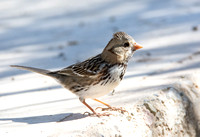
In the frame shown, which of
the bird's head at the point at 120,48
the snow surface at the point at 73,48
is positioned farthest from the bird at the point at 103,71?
Result: the snow surface at the point at 73,48

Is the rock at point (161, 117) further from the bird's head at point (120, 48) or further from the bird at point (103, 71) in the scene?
the bird's head at point (120, 48)

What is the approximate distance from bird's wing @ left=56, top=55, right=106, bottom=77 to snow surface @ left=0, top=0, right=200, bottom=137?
42cm

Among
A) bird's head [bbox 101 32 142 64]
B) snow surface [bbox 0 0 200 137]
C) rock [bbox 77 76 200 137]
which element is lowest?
rock [bbox 77 76 200 137]

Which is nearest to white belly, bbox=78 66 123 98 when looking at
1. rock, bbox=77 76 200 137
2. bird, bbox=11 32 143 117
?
bird, bbox=11 32 143 117

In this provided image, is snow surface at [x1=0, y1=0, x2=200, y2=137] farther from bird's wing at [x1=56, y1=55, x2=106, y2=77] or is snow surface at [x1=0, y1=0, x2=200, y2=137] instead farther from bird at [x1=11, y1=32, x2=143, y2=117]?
bird's wing at [x1=56, y1=55, x2=106, y2=77]

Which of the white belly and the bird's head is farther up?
the bird's head

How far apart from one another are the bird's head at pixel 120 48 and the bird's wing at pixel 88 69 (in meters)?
0.10

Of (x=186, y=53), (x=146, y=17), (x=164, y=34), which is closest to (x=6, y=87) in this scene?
(x=186, y=53)

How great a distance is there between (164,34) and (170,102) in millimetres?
3625

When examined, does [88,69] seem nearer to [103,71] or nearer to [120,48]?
[103,71]

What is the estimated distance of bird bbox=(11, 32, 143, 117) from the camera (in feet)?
15.0

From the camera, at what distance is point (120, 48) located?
4.73 metres

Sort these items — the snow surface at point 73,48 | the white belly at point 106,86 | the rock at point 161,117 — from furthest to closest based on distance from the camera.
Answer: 1. the snow surface at point 73,48
2. the white belly at point 106,86
3. the rock at point 161,117

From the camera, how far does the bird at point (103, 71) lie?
15.0 feet
